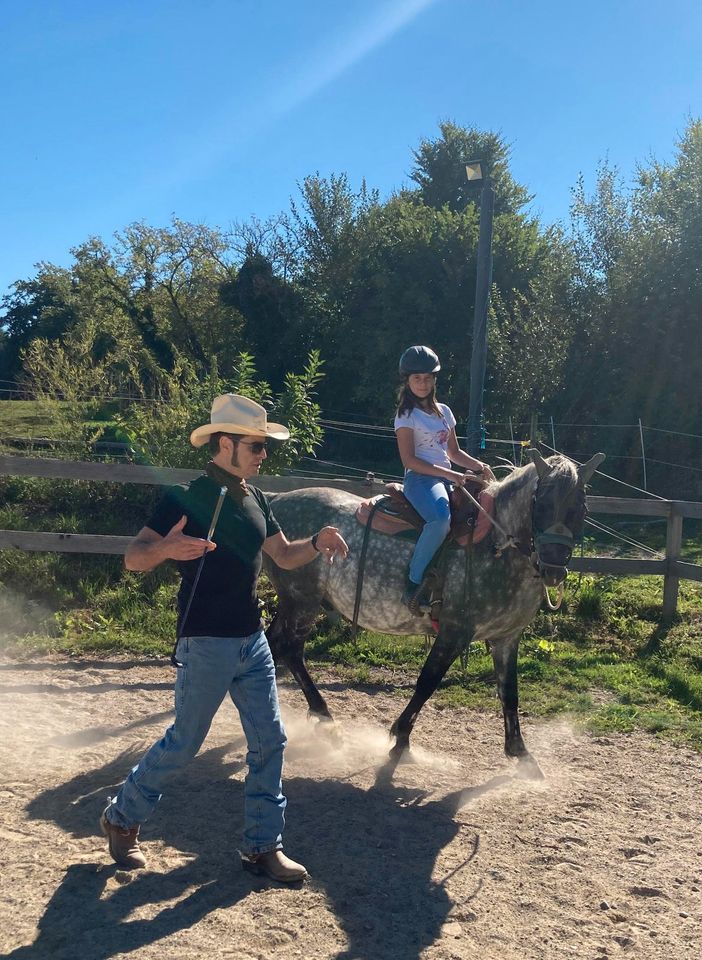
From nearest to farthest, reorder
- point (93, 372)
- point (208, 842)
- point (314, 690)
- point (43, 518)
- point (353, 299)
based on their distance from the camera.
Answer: point (208, 842), point (314, 690), point (43, 518), point (93, 372), point (353, 299)

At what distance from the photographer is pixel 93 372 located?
39.1 feet

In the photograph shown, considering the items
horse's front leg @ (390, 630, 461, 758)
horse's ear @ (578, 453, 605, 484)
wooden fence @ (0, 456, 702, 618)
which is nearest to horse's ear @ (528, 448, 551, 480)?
horse's ear @ (578, 453, 605, 484)

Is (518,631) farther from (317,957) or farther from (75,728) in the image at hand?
(75,728)

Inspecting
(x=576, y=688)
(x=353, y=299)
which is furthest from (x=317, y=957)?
(x=353, y=299)

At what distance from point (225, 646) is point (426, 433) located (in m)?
2.25

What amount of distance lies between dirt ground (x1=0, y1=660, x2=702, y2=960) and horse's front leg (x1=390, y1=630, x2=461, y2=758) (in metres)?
0.20

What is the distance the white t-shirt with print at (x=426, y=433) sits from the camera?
5094 millimetres

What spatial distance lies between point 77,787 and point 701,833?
359cm

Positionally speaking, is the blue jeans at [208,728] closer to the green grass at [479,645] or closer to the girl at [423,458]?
the girl at [423,458]

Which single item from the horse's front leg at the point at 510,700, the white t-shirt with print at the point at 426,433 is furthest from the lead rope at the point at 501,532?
the horse's front leg at the point at 510,700

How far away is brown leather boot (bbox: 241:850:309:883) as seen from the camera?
11.5ft

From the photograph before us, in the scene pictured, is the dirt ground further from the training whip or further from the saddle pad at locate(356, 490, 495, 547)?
the saddle pad at locate(356, 490, 495, 547)

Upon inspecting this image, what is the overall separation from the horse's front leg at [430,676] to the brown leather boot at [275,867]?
1.75 m

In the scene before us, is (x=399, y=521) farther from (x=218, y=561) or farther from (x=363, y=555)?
(x=218, y=561)
